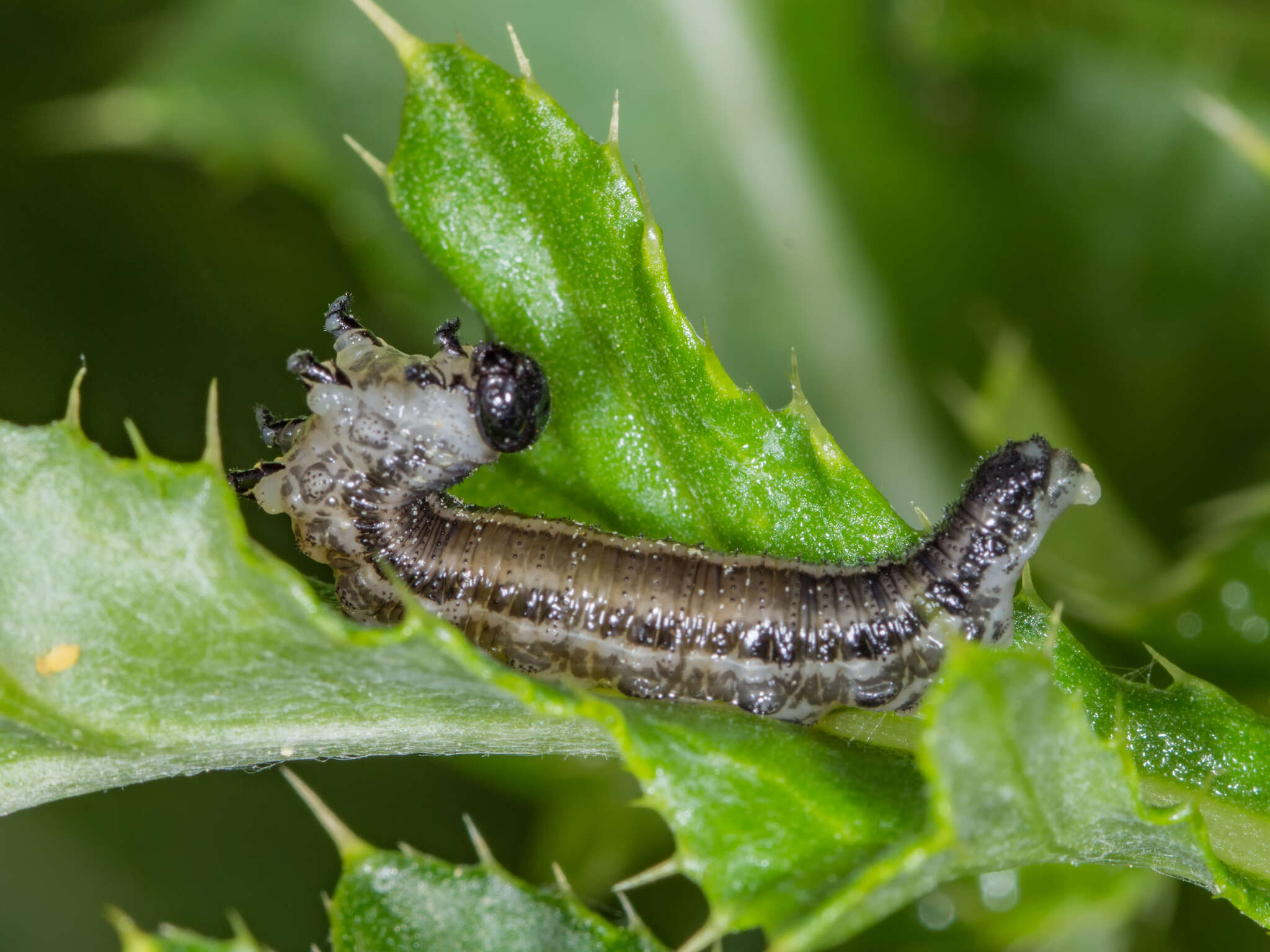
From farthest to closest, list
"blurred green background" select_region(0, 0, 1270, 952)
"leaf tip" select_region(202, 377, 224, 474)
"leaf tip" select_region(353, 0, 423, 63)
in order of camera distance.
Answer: "blurred green background" select_region(0, 0, 1270, 952)
"leaf tip" select_region(353, 0, 423, 63)
"leaf tip" select_region(202, 377, 224, 474)

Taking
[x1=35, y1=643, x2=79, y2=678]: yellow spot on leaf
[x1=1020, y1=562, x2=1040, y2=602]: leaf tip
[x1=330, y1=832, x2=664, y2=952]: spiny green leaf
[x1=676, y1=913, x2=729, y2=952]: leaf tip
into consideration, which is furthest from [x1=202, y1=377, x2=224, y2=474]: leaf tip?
[x1=1020, y1=562, x2=1040, y2=602]: leaf tip

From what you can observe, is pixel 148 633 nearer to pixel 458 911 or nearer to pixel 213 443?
pixel 213 443

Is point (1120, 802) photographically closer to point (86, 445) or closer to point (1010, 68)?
point (86, 445)

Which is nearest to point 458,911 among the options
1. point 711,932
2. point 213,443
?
point 711,932

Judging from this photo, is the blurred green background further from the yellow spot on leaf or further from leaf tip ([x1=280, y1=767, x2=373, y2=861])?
the yellow spot on leaf

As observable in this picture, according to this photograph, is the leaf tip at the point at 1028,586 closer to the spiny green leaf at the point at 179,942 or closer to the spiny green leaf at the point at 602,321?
the spiny green leaf at the point at 602,321

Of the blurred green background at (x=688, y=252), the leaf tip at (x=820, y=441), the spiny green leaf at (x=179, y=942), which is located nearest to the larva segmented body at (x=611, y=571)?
the leaf tip at (x=820, y=441)
